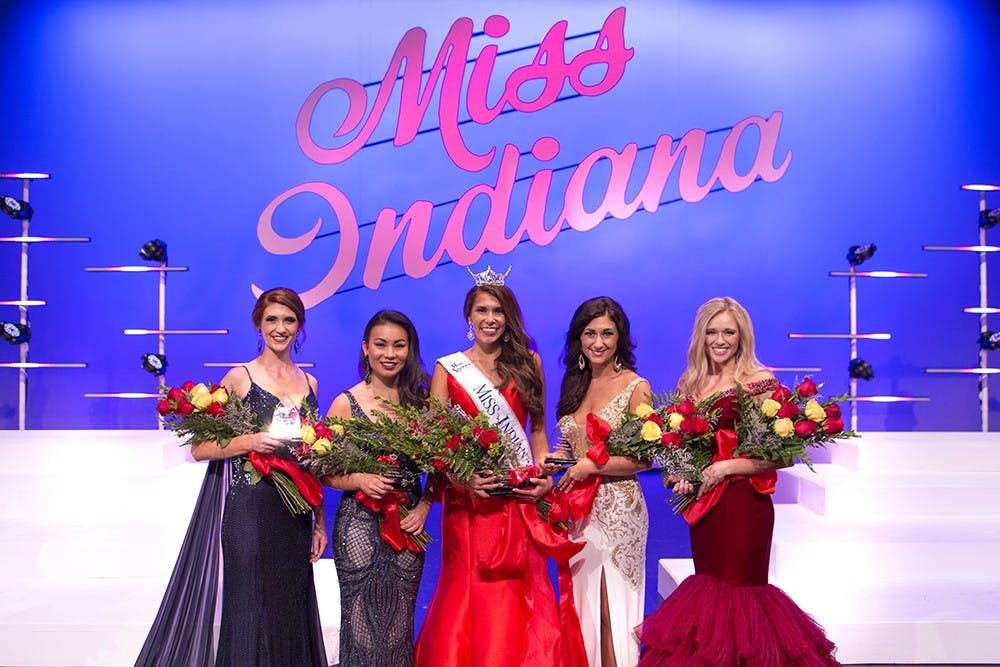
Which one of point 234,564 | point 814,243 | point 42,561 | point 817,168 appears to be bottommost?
point 42,561

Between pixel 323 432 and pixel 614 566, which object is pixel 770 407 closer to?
pixel 614 566

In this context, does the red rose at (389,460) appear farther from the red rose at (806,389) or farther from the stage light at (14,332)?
the stage light at (14,332)

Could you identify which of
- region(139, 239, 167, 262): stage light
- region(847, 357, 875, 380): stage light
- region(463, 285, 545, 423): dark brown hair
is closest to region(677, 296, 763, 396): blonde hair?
region(463, 285, 545, 423): dark brown hair

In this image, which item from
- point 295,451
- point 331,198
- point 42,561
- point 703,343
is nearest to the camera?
point 295,451

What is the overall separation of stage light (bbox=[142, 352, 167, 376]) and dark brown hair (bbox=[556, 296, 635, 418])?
3894 millimetres

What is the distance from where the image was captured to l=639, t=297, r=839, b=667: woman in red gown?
2.60 m

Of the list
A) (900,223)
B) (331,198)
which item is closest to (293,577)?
(331,198)

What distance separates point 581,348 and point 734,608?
3.07 feet

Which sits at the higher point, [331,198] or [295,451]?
[331,198]

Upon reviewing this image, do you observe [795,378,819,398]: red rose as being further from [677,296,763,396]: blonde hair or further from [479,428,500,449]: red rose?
[479,428,500,449]: red rose

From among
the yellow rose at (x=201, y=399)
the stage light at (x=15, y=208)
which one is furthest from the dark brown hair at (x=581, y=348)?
the stage light at (x=15, y=208)

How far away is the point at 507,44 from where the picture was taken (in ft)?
23.8

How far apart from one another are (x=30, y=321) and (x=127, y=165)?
55.1 inches

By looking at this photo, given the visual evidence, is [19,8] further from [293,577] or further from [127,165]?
[293,577]
